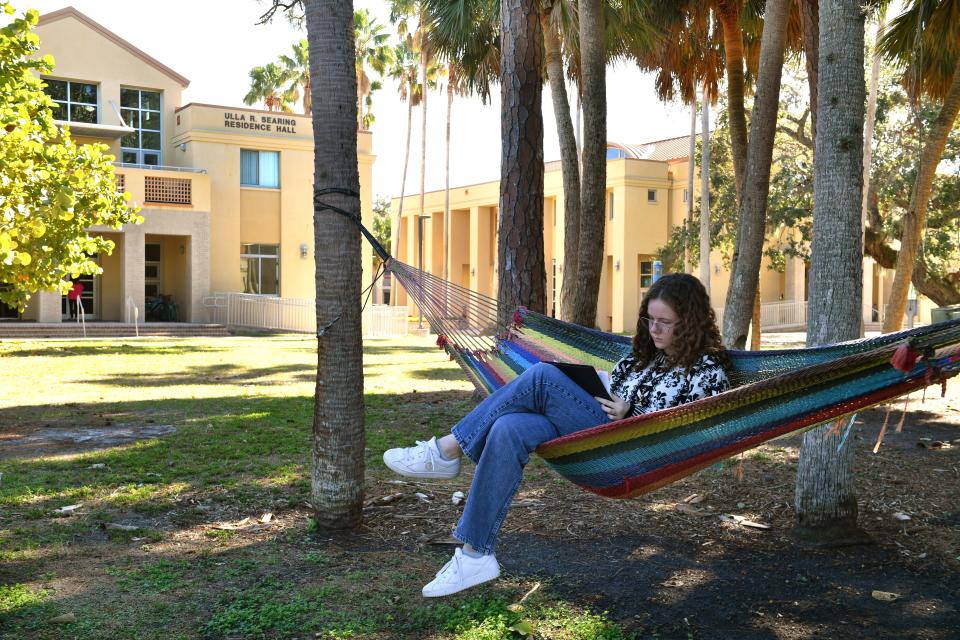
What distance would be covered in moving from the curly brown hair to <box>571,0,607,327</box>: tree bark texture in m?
4.64

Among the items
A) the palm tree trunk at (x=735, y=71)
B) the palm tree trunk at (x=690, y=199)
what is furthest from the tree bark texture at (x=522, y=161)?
the palm tree trunk at (x=690, y=199)

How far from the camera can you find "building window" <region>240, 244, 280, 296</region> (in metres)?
23.3

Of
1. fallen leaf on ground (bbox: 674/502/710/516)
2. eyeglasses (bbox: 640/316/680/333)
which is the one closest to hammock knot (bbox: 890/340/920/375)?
eyeglasses (bbox: 640/316/680/333)

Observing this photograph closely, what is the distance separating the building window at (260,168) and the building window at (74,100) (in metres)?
3.58

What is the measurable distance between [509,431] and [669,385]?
26.6 inches

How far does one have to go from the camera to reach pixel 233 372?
1126 cm

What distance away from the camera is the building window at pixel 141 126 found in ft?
73.9

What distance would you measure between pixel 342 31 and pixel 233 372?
792 cm

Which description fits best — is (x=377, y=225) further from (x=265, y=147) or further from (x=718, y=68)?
(x=718, y=68)

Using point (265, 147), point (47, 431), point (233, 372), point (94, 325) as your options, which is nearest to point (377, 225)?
point (265, 147)

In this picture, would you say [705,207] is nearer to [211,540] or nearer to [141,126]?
[141,126]

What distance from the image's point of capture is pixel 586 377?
3.24m

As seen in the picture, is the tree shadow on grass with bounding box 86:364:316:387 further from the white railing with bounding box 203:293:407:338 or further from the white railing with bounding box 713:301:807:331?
the white railing with bounding box 713:301:807:331

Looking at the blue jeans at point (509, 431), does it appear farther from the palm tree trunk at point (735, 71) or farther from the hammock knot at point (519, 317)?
the palm tree trunk at point (735, 71)
